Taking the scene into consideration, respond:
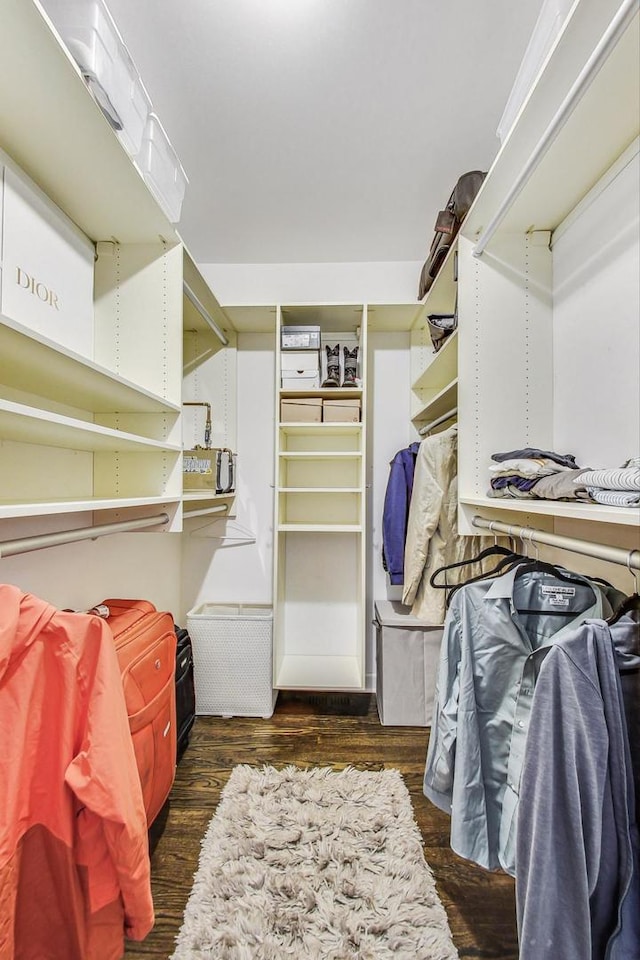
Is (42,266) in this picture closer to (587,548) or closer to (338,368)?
(338,368)

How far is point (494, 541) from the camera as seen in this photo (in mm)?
1678

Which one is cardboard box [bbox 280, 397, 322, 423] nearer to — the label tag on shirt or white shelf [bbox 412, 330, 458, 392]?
white shelf [bbox 412, 330, 458, 392]

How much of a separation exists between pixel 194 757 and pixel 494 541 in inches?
64.9

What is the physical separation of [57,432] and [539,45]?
162 centimetres

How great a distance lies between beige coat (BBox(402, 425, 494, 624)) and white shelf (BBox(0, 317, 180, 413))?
1158mm

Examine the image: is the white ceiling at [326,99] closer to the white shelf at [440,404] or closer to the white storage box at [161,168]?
the white storage box at [161,168]

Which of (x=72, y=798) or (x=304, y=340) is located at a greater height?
(x=304, y=340)

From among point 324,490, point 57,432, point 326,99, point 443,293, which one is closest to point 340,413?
point 324,490

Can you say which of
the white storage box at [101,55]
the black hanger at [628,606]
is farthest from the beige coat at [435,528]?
the white storage box at [101,55]

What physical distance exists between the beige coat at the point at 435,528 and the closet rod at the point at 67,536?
1.15 metres

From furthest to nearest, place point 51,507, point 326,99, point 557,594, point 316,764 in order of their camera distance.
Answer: point 316,764 → point 326,99 → point 557,594 → point 51,507

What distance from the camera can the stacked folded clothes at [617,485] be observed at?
73cm

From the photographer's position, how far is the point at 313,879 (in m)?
1.23

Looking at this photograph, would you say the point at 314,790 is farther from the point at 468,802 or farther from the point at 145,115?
the point at 145,115
